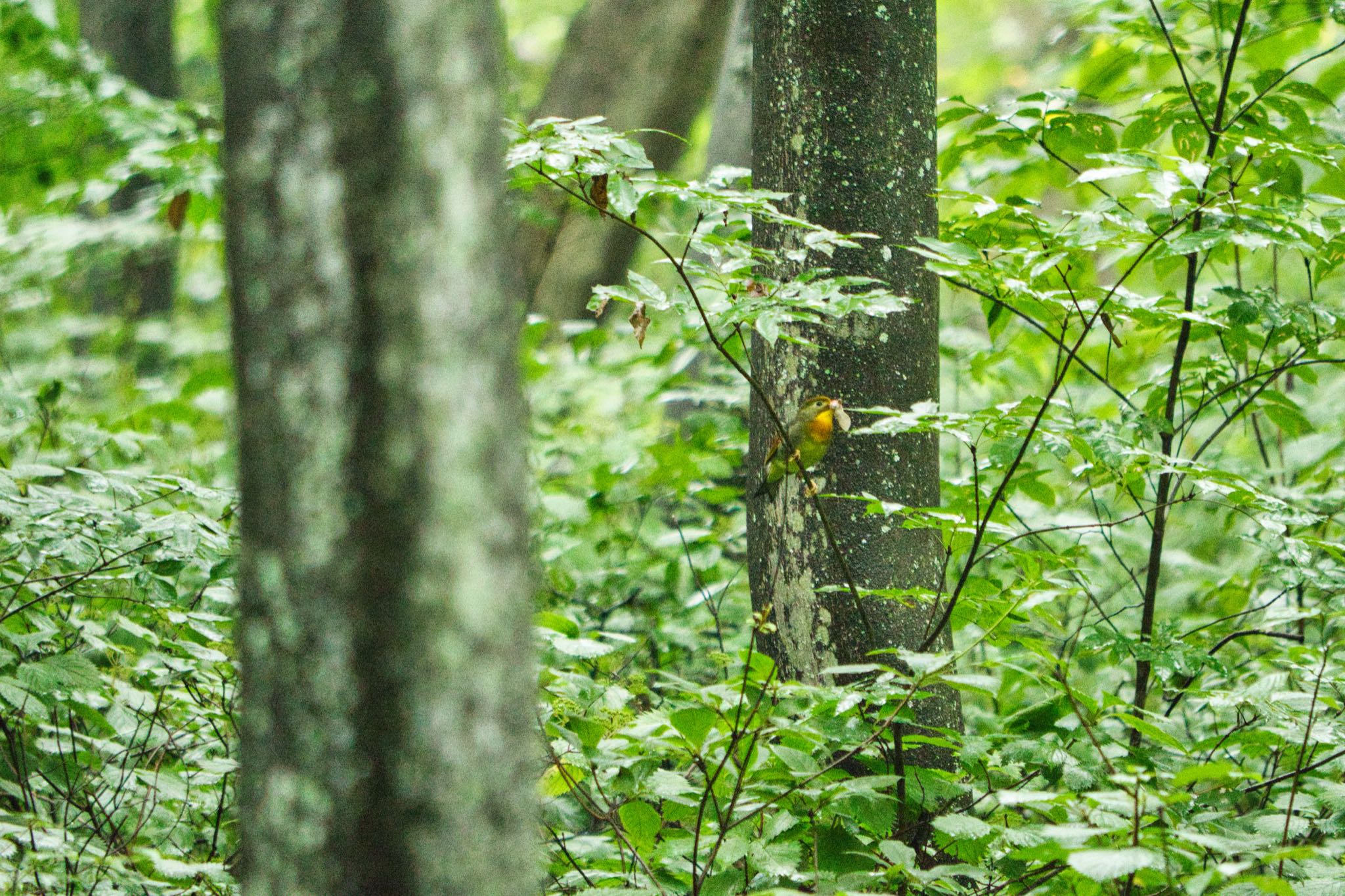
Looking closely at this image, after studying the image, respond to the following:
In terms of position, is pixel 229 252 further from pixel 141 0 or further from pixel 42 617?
pixel 141 0

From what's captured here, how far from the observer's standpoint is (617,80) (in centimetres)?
675

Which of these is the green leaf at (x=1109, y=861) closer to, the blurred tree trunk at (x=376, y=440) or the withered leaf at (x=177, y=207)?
the blurred tree trunk at (x=376, y=440)

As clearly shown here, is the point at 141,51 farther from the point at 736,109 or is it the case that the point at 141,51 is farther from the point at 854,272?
the point at 854,272

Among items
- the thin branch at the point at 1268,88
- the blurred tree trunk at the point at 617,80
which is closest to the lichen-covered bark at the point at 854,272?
the thin branch at the point at 1268,88

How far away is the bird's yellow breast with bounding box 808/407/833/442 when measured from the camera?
2.01 meters

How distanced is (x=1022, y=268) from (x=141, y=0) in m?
8.09

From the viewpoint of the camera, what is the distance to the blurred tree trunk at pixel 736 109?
15.3ft

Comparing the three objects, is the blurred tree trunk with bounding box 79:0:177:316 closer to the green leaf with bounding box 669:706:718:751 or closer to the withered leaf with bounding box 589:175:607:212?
the withered leaf with bounding box 589:175:607:212

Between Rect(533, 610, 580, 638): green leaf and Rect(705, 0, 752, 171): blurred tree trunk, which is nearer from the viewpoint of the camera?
Rect(533, 610, 580, 638): green leaf

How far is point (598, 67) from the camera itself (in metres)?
6.76

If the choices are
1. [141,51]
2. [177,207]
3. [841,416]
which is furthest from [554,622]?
[141,51]

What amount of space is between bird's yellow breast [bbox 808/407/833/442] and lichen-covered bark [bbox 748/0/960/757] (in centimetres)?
12

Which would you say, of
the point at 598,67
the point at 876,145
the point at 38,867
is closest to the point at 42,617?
the point at 38,867

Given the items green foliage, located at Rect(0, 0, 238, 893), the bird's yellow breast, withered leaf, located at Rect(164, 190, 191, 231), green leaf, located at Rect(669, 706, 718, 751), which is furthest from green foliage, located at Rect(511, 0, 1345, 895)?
withered leaf, located at Rect(164, 190, 191, 231)
